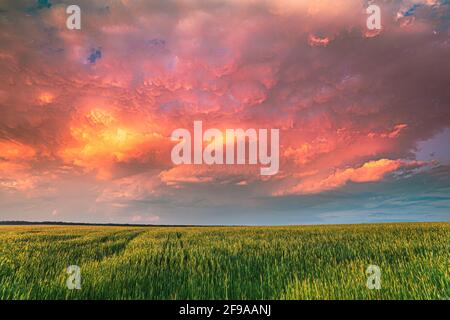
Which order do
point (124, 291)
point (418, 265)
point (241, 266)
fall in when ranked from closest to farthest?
point (124, 291) < point (418, 265) < point (241, 266)

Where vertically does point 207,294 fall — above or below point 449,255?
below

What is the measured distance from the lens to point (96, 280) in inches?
242

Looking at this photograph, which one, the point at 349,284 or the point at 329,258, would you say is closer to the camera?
the point at 349,284

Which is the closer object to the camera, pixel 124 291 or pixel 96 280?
pixel 124 291
